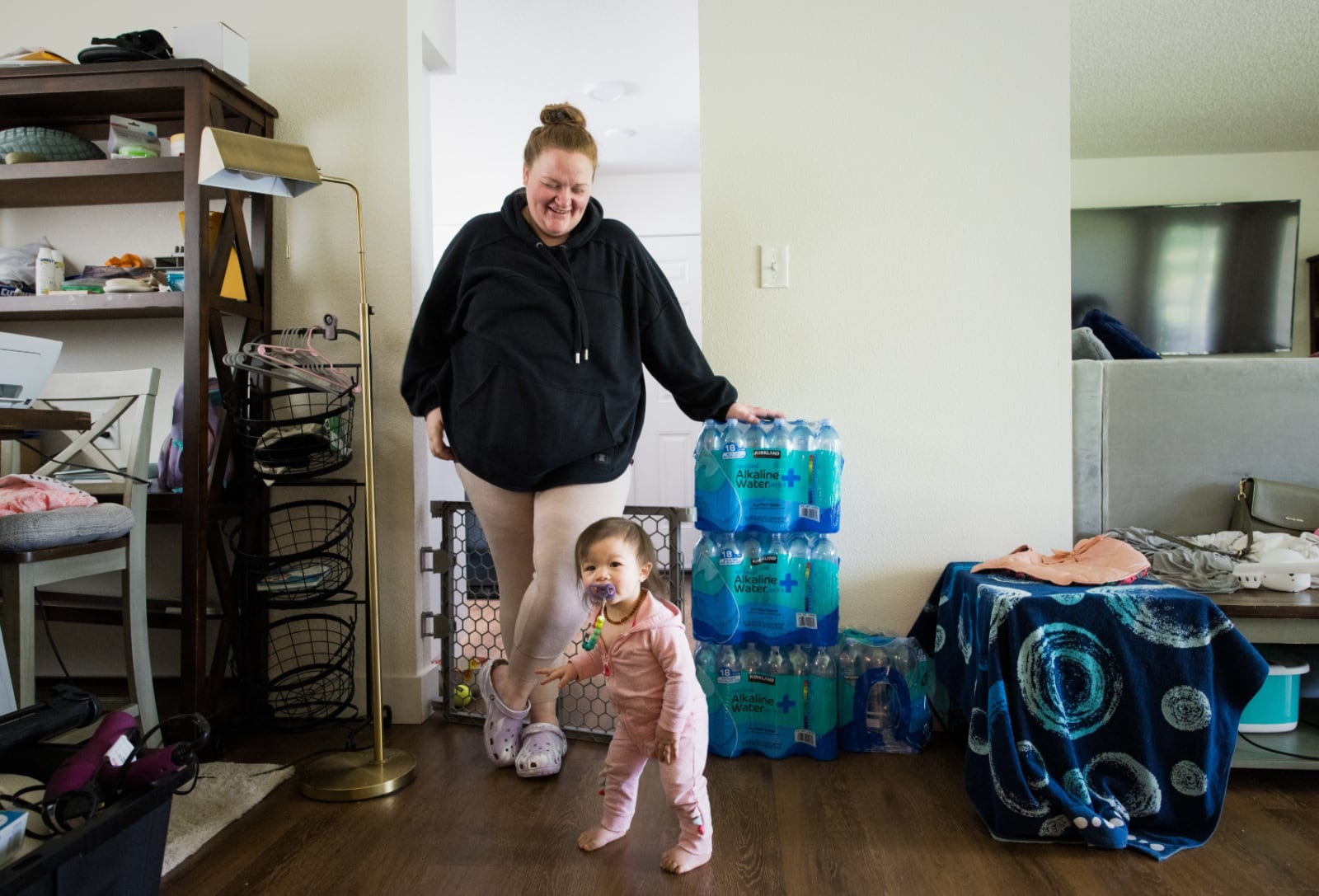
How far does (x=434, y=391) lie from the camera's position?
189 cm

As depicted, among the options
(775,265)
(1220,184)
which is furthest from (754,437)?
(1220,184)

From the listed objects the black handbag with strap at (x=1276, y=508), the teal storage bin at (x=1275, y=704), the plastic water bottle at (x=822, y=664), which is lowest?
the teal storage bin at (x=1275, y=704)

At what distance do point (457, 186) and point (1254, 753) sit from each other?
4849 millimetres

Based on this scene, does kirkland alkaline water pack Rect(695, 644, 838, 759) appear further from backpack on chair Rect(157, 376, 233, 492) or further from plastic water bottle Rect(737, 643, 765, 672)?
backpack on chair Rect(157, 376, 233, 492)

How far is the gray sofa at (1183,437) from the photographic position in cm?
228

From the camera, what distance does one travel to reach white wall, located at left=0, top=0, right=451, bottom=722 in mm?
2336

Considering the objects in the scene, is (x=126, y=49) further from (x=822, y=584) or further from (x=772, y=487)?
(x=822, y=584)

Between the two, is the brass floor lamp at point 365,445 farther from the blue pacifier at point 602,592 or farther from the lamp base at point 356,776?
the blue pacifier at point 602,592

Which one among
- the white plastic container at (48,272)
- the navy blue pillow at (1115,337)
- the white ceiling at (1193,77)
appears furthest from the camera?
the white ceiling at (1193,77)

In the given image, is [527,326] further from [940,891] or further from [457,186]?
[457,186]

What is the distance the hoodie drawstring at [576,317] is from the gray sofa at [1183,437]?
139 cm

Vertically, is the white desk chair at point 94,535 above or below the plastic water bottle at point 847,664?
above

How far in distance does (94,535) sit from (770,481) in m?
1.50

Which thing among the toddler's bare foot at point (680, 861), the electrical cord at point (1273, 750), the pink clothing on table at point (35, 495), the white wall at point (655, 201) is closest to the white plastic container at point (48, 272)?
the pink clothing on table at point (35, 495)
